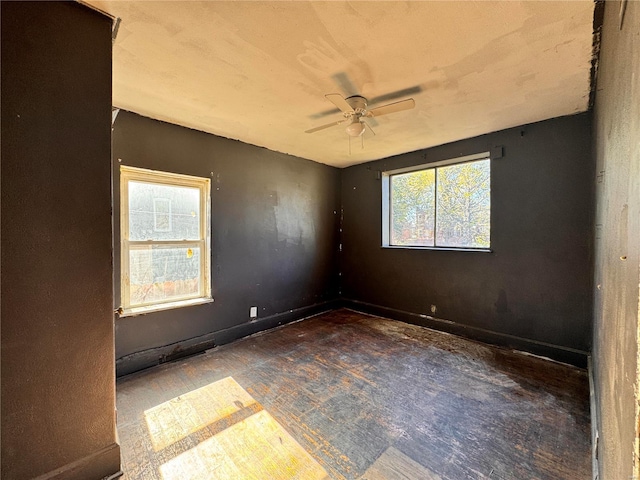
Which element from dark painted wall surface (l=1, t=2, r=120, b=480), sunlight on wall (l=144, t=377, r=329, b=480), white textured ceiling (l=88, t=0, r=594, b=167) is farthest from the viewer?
sunlight on wall (l=144, t=377, r=329, b=480)

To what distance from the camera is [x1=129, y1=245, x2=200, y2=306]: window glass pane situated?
2.77 metres

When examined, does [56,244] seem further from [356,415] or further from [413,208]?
[413,208]

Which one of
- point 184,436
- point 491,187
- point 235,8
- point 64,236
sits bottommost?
point 184,436

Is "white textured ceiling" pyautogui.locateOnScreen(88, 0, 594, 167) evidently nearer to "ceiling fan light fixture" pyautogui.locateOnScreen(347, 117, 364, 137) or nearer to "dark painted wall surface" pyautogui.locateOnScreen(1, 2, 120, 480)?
"ceiling fan light fixture" pyautogui.locateOnScreen(347, 117, 364, 137)

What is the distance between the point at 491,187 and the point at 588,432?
2454mm

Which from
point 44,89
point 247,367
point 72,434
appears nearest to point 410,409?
point 247,367

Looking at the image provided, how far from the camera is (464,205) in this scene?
143 inches

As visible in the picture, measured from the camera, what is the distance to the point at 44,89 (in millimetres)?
1337

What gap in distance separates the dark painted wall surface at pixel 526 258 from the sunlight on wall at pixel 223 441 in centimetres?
273

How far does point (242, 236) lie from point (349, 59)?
8.03ft

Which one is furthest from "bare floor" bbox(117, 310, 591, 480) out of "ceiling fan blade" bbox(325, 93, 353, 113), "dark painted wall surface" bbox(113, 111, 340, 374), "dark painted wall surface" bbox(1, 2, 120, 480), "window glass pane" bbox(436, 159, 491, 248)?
"ceiling fan blade" bbox(325, 93, 353, 113)

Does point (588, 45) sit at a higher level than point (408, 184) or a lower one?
higher

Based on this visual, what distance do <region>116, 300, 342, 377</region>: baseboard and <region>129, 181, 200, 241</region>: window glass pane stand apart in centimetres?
117

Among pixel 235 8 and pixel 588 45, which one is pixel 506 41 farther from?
pixel 235 8
